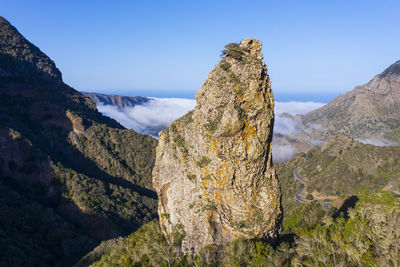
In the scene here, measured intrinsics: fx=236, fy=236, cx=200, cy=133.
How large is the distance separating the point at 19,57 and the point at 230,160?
118m

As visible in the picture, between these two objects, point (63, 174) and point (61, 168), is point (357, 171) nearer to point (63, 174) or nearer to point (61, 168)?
point (63, 174)

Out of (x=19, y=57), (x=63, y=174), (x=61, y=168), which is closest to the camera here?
(x=63, y=174)

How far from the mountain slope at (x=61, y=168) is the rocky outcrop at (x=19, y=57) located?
48 centimetres

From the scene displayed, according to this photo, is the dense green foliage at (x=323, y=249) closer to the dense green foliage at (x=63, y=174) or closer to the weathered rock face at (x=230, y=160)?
the weathered rock face at (x=230, y=160)

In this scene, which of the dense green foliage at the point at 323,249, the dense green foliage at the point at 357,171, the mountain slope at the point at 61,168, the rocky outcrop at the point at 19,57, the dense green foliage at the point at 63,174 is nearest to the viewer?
the dense green foliage at the point at 323,249

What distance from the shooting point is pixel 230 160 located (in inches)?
687

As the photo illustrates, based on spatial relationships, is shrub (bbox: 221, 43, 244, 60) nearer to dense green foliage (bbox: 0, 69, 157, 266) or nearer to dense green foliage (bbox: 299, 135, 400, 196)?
dense green foliage (bbox: 0, 69, 157, 266)

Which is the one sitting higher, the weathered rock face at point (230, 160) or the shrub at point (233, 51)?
the shrub at point (233, 51)

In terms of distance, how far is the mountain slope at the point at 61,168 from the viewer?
4469 cm

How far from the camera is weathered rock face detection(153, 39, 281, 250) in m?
Result: 17.4

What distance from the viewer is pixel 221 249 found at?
18.2 m

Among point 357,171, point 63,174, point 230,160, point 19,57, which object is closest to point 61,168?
point 63,174

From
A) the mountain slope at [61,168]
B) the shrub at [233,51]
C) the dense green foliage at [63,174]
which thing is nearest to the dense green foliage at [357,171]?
the dense green foliage at [63,174]

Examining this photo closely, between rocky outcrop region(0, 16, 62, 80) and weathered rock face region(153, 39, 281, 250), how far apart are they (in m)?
97.3
